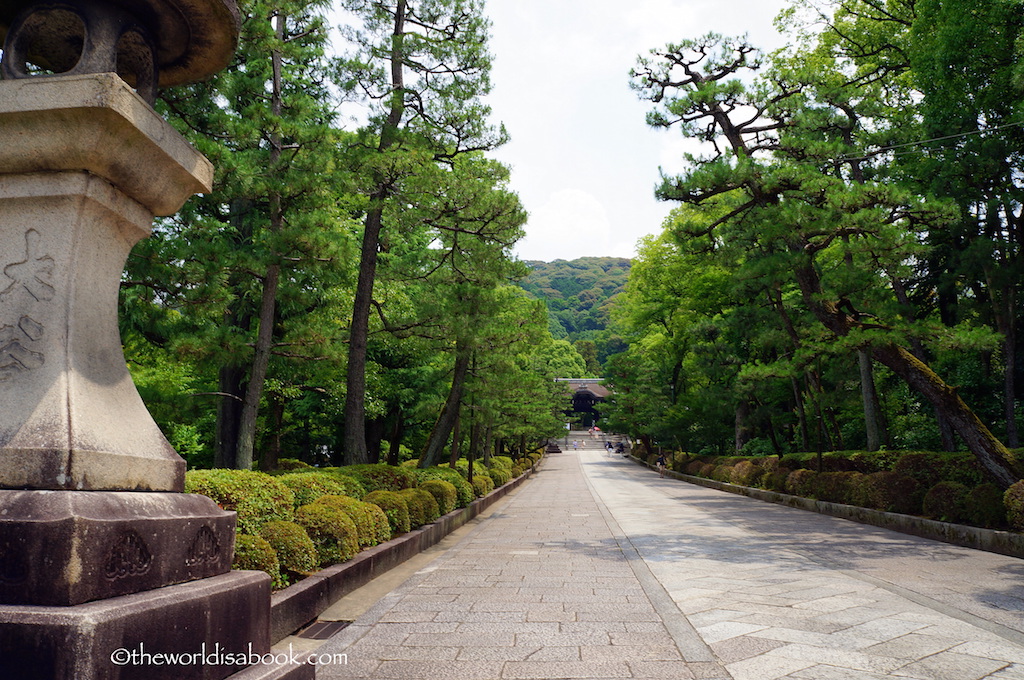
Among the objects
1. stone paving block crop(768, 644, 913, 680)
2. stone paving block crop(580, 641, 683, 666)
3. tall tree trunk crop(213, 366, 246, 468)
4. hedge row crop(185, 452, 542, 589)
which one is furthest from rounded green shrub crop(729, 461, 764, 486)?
stone paving block crop(580, 641, 683, 666)

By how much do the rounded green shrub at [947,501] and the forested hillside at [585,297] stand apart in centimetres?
8518

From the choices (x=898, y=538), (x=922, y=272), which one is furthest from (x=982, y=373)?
(x=898, y=538)

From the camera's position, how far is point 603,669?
13.3ft

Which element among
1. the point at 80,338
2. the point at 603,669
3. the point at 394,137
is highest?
the point at 394,137

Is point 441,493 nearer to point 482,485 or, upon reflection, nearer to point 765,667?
point 482,485

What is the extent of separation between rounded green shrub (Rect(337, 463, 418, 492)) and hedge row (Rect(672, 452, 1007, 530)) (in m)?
8.96

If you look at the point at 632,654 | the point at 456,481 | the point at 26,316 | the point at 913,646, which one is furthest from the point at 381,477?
the point at 26,316

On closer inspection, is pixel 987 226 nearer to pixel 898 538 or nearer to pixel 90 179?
pixel 898 538

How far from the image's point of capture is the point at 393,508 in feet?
30.0

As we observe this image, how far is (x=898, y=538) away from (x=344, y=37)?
13.6 m

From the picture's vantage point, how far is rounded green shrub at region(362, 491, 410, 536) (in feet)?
29.7

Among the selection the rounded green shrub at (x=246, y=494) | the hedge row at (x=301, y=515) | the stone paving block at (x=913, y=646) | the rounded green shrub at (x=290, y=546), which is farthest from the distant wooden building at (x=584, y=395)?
the stone paving block at (x=913, y=646)

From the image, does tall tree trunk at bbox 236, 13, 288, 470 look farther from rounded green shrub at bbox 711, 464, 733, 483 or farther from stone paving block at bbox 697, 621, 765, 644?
rounded green shrub at bbox 711, 464, 733, 483

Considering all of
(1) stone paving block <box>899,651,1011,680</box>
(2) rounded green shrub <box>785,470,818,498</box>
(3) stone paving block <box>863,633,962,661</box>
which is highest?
(1) stone paving block <box>899,651,1011,680</box>
